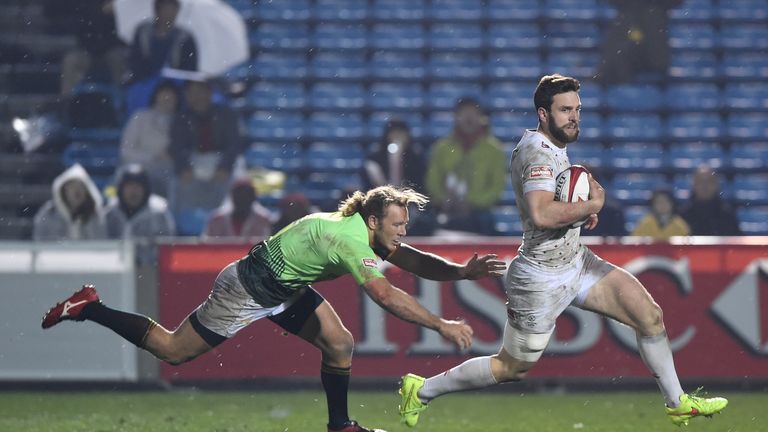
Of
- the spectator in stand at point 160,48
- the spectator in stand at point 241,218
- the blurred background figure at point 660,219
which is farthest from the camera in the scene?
the spectator in stand at point 160,48

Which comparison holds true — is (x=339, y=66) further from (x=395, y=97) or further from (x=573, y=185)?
(x=573, y=185)

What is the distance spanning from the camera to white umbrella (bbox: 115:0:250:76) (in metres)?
15.8

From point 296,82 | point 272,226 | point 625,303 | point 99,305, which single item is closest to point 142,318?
point 99,305

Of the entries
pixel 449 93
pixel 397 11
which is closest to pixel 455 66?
pixel 449 93

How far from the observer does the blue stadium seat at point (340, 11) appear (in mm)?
17969

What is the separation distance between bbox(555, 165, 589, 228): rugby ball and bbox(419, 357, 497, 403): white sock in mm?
1048

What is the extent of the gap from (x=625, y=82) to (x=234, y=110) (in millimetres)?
4877

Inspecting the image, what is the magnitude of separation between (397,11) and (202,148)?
4200 millimetres

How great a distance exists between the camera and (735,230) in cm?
1391

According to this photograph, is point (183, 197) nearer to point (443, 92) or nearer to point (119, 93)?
point (119, 93)

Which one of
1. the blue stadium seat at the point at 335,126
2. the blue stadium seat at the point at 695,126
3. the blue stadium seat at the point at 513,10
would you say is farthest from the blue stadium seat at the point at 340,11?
the blue stadium seat at the point at 695,126

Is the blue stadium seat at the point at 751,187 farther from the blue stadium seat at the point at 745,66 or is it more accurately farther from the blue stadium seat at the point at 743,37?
the blue stadium seat at the point at 743,37

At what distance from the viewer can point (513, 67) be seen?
1767 centimetres

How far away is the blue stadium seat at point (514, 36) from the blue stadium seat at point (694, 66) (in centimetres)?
174
